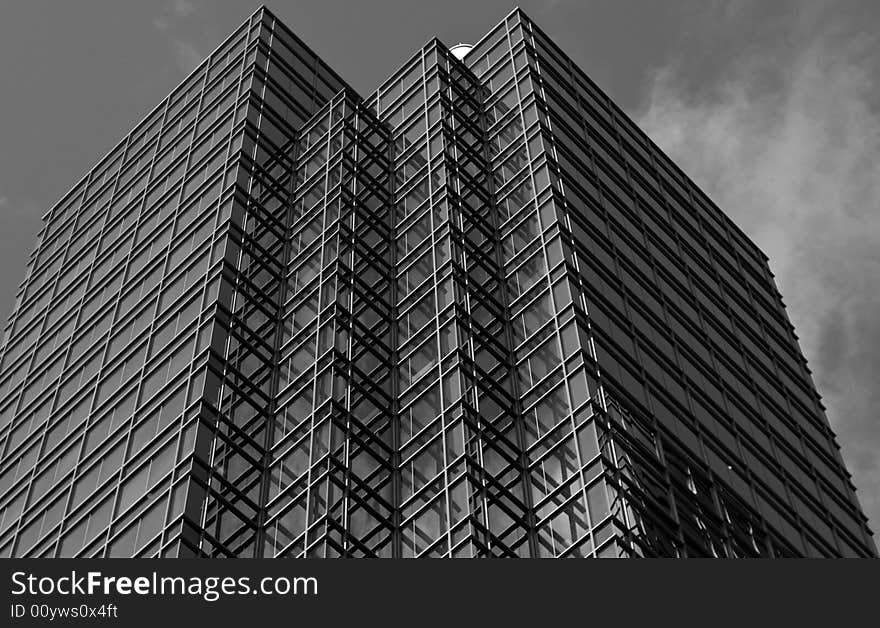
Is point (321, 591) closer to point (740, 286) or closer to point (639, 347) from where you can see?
point (639, 347)

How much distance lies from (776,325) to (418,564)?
44.4 meters

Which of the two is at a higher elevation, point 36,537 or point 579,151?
point 579,151

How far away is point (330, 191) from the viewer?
213ft

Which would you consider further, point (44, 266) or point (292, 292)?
point (44, 266)

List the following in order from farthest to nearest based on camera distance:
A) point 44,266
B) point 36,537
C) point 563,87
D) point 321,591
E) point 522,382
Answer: point 44,266, point 563,87, point 36,537, point 522,382, point 321,591

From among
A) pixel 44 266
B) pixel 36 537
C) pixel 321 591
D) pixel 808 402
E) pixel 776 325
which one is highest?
pixel 44 266

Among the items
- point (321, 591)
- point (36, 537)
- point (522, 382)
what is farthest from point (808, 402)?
point (321, 591)

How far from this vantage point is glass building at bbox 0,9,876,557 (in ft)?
162

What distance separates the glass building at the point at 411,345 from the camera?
49.5m

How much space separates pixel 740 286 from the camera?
7325cm

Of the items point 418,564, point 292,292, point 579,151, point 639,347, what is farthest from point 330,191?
point 418,564

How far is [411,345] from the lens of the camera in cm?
5625

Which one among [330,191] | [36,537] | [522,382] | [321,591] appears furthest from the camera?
[330,191]

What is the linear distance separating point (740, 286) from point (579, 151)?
37.4 ft
